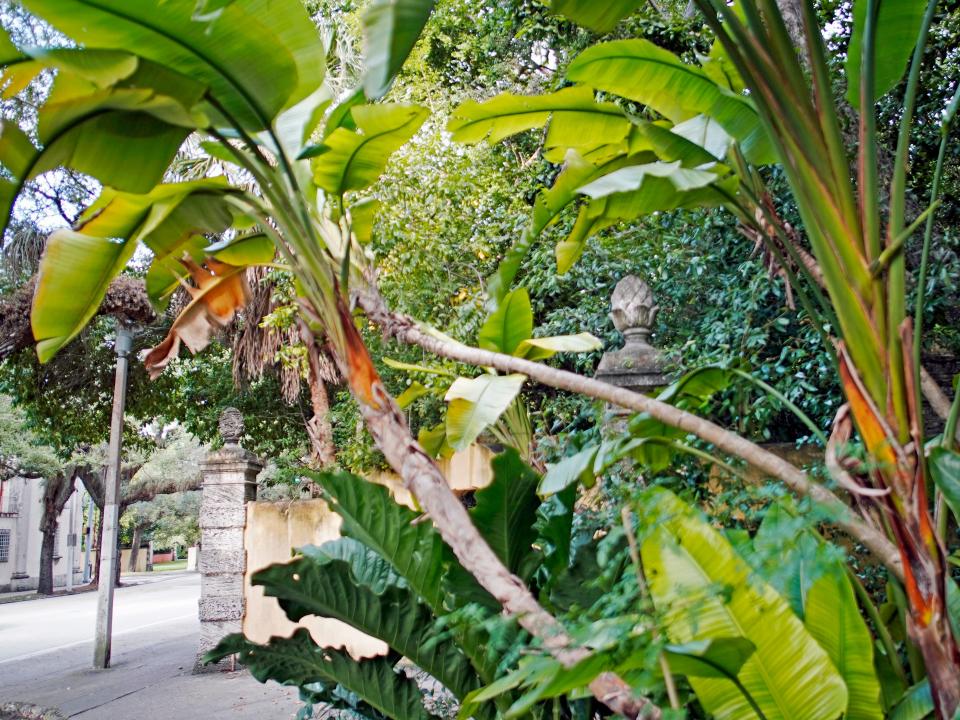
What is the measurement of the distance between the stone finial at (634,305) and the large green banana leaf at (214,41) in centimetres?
375

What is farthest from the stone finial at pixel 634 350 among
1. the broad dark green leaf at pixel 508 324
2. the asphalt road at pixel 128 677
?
the asphalt road at pixel 128 677

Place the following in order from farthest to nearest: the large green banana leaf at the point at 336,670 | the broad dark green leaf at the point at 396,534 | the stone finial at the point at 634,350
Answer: the stone finial at the point at 634,350 < the large green banana leaf at the point at 336,670 < the broad dark green leaf at the point at 396,534

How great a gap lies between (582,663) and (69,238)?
2.26 meters

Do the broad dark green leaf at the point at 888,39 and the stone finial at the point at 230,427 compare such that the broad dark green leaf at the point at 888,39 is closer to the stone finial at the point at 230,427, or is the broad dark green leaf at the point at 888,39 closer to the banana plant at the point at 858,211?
the banana plant at the point at 858,211

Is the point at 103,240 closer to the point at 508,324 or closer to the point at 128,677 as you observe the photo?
the point at 508,324

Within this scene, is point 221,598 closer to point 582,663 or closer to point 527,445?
point 527,445

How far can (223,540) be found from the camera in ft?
31.9

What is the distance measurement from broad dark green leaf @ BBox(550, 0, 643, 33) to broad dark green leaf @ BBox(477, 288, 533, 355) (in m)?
1.20

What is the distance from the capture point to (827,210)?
91.1 inches

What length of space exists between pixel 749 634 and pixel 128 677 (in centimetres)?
967

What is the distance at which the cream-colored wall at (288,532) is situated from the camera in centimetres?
945

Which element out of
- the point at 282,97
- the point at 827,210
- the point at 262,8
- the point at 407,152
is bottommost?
the point at 827,210

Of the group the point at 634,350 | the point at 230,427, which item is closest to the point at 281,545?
the point at 230,427

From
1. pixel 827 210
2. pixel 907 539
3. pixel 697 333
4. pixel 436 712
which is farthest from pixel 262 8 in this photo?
pixel 697 333
